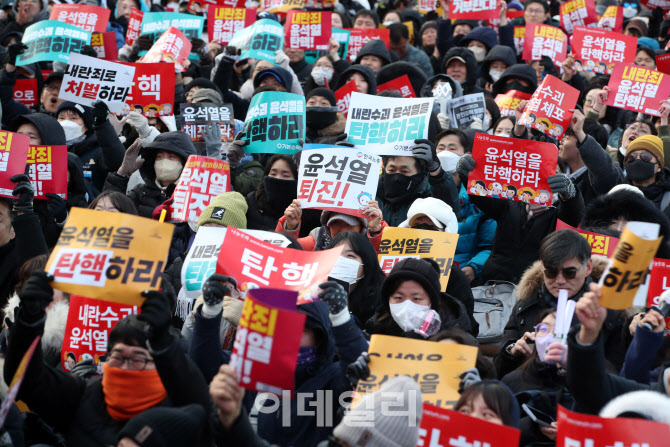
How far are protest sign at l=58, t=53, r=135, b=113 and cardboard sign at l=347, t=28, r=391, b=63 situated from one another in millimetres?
4618

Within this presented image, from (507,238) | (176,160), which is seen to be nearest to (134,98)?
(176,160)

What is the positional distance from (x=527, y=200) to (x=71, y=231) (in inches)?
152

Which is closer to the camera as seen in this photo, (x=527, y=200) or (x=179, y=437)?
(x=179, y=437)

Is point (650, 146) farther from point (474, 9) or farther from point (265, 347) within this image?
point (474, 9)

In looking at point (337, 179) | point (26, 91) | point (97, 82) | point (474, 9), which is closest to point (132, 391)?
point (337, 179)

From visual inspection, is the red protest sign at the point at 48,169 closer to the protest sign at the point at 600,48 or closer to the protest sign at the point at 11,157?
the protest sign at the point at 11,157

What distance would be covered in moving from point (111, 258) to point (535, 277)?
2.93m

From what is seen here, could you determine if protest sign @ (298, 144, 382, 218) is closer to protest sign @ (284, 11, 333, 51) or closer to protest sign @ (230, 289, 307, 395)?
protest sign @ (230, 289, 307, 395)

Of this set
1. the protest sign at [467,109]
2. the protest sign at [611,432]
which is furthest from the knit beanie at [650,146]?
the protest sign at [611,432]

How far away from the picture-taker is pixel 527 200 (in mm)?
7355

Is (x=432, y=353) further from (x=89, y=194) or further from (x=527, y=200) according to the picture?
(x=89, y=194)

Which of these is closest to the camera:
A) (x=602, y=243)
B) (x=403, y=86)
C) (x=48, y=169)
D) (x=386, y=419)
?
(x=386, y=419)

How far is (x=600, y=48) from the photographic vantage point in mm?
11359

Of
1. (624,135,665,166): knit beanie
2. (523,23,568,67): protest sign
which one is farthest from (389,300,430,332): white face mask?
(523,23,568,67): protest sign
